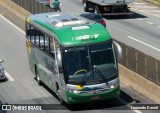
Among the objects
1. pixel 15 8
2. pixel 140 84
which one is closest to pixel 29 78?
pixel 140 84

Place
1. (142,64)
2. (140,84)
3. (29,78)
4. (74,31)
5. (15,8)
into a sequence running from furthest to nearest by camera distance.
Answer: (15,8), (29,78), (142,64), (140,84), (74,31)

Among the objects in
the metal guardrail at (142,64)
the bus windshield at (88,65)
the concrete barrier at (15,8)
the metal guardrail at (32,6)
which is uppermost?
the bus windshield at (88,65)

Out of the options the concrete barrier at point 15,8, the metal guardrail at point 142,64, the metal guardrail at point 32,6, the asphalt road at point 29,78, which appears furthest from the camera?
the concrete barrier at point 15,8

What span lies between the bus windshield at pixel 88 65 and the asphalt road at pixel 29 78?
1.28 meters

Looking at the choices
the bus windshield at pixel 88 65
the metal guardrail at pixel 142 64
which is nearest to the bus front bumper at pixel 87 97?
the bus windshield at pixel 88 65

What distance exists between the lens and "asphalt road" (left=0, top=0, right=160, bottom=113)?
20672 mm

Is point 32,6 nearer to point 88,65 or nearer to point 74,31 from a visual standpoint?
point 74,31

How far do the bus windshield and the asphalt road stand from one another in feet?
4.21

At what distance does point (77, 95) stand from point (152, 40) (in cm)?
1649

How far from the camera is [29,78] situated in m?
25.4

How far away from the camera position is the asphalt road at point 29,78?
20.7 m

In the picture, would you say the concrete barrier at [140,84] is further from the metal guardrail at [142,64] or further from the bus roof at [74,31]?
the bus roof at [74,31]

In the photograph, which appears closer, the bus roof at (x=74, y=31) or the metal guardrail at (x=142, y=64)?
the bus roof at (x=74, y=31)

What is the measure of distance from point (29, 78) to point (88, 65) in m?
6.21
